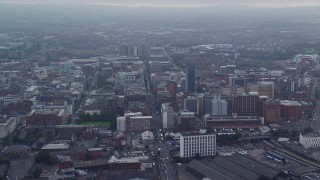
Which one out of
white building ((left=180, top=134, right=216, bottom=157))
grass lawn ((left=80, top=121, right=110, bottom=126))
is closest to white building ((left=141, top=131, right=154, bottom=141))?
white building ((left=180, top=134, right=216, bottom=157))

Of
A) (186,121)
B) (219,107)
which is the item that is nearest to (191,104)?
(219,107)

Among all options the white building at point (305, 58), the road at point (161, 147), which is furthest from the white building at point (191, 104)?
the white building at point (305, 58)

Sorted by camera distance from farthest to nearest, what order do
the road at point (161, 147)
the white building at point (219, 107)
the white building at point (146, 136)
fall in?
1. the white building at point (219, 107)
2. the white building at point (146, 136)
3. the road at point (161, 147)

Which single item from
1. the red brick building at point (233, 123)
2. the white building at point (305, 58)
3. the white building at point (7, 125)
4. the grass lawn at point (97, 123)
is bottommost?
A: the white building at point (305, 58)

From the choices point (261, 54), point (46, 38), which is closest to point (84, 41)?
point (46, 38)

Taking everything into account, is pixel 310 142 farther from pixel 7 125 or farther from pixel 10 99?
pixel 10 99

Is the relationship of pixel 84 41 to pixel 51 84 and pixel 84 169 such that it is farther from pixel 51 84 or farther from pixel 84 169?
pixel 84 169

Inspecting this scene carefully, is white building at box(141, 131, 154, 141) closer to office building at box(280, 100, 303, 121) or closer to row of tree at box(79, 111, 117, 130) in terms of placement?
row of tree at box(79, 111, 117, 130)

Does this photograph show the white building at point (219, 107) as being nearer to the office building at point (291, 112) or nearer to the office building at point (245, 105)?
the office building at point (245, 105)
